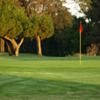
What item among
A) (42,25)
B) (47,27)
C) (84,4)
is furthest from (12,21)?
(84,4)

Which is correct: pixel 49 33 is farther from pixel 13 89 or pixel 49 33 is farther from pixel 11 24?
pixel 13 89

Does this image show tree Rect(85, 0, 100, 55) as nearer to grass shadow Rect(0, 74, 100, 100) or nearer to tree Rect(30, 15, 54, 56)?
tree Rect(30, 15, 54, 56)

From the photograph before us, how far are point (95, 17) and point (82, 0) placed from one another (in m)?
3.56

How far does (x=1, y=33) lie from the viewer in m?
47.7

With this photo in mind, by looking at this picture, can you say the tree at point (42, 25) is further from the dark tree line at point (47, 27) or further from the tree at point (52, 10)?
the tree at point (52, 10)

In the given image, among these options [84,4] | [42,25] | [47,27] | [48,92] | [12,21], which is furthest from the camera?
[84,4]

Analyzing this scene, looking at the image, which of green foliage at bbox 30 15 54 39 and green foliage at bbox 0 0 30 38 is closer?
green foliage at bbox 0 0 30 38

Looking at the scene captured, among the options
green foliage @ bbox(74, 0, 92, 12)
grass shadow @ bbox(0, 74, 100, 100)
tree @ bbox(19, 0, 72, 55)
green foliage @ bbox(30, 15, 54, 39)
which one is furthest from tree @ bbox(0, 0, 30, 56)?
grass shadow @ bbox(0, 74, 100, 100)

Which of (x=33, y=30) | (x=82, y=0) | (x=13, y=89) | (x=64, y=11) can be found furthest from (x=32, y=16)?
(x=13, y=89)

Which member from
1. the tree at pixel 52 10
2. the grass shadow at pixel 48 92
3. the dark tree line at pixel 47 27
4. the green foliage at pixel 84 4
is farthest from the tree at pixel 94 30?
the grass shadow at pixel 48 92

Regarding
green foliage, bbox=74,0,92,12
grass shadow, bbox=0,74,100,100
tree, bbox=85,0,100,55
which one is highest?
green foliage, bbox=74,0,92,12

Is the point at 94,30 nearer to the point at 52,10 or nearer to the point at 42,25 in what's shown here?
the point at 52,10

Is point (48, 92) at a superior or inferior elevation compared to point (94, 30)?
inferior

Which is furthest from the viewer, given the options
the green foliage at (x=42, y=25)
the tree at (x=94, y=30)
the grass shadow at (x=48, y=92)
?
the tree at (x=94, y=30)
